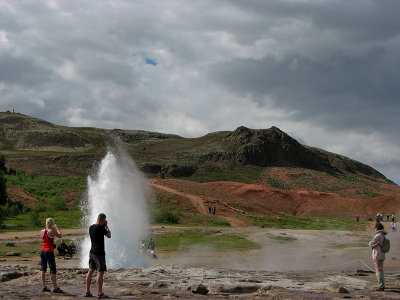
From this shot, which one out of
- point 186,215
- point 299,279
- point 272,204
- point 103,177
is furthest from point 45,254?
point 272,204

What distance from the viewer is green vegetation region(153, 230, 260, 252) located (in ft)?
82.4

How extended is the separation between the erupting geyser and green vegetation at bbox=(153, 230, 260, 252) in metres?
2.68

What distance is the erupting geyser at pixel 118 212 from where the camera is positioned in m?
16.6

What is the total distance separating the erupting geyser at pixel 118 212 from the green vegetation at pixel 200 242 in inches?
105

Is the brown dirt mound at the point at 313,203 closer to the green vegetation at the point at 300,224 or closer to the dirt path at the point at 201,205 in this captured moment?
the dirt path at the point at 201,205

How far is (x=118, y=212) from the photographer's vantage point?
65.8 ft

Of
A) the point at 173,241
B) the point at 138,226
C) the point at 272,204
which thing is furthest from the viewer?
the point at 272,204

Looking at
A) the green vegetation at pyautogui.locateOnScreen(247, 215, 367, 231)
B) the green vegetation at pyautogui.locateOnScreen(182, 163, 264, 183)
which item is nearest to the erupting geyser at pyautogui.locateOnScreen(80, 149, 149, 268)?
the green vegetation at pyautogui.locateOnScreen(247, 215, 367, 231)

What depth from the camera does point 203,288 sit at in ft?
35.5

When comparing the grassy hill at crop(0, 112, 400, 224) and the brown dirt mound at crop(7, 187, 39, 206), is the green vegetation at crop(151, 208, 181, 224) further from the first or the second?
the brown dirt mound at crop(7, 187, 39, 206)

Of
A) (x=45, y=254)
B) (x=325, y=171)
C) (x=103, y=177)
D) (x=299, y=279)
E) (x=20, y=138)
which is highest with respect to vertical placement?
(x=20, y=138)

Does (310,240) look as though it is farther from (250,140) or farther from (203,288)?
(250,140)

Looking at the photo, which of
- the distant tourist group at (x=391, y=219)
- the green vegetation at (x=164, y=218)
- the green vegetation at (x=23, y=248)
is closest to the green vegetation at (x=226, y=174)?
the distant tourist group at (x=391, y=219)

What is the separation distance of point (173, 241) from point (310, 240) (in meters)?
8.72
